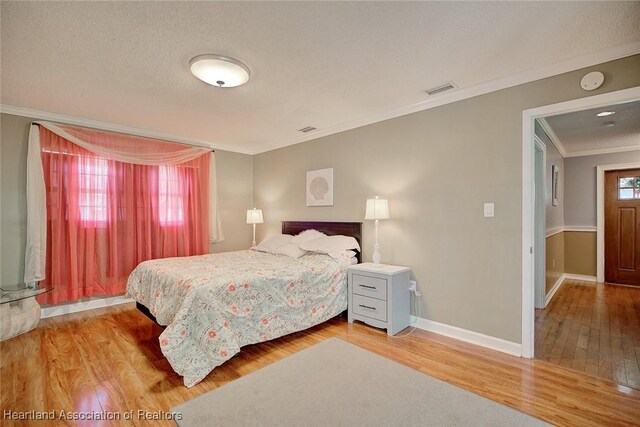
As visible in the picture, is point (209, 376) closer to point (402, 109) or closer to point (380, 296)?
point (380, 296)

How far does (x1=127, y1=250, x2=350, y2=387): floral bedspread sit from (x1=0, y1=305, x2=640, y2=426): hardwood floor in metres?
0.18

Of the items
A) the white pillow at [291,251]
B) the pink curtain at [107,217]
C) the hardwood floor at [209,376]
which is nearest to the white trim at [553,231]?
the hardwood floor at [209,376]

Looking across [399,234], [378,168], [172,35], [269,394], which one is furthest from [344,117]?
→ [269,394]

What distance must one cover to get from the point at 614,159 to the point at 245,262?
6396mm

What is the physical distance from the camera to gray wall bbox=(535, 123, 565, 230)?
3927 mm

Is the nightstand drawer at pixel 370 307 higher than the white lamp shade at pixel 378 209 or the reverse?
the reverse

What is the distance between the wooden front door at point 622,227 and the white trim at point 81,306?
7895mm

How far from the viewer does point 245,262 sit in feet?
10.8

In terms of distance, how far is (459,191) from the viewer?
284 centimetres

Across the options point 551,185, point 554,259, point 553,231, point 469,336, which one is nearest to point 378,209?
point 469,336

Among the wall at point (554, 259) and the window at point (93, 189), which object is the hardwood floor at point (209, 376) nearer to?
the window at point (93, 189)

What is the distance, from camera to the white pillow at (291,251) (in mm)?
3614

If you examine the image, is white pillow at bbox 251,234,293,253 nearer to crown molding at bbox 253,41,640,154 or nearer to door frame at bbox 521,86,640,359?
crown molding at bbox 253,41,640,154

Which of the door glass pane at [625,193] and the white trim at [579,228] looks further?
the white trim at [579,228]
